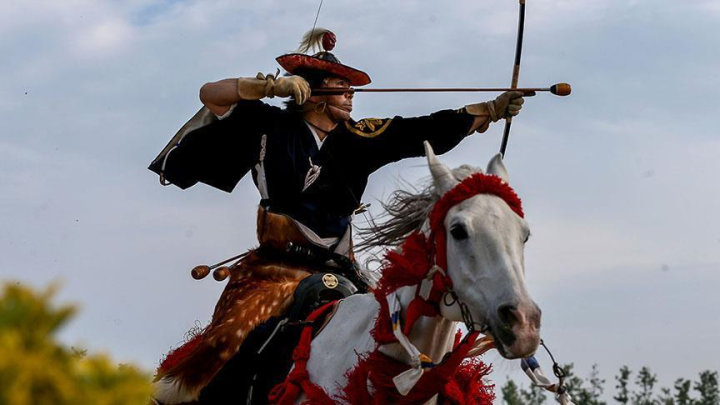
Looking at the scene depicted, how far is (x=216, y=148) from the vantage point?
670 centimetres

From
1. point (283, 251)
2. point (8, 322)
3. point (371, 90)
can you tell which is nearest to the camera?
point (8, 322)

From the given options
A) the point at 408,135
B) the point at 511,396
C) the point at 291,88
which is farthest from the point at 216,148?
the point at 511,396

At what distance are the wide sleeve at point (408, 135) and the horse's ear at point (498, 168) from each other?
1.22 m

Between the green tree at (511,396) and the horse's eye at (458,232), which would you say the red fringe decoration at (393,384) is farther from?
the green tree at (511,396)

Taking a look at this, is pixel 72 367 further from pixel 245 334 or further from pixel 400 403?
pixel 245 334

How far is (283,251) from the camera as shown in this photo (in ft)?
21.0

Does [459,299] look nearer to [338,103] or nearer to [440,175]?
[440,175]

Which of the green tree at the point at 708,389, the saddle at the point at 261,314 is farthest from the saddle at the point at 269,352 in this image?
the green tree at the point at 708,389

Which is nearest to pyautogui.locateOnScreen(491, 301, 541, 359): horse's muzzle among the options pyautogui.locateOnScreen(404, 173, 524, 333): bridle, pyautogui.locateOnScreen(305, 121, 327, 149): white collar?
pyautogui.locateOnScreen(404, 173, 524, 333): bridle

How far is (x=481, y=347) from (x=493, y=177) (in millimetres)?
903

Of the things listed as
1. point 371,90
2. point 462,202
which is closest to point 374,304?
point 462,202

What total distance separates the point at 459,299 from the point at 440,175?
27.1 inches

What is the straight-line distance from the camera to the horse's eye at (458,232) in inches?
185

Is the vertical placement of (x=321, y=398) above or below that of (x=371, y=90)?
below
